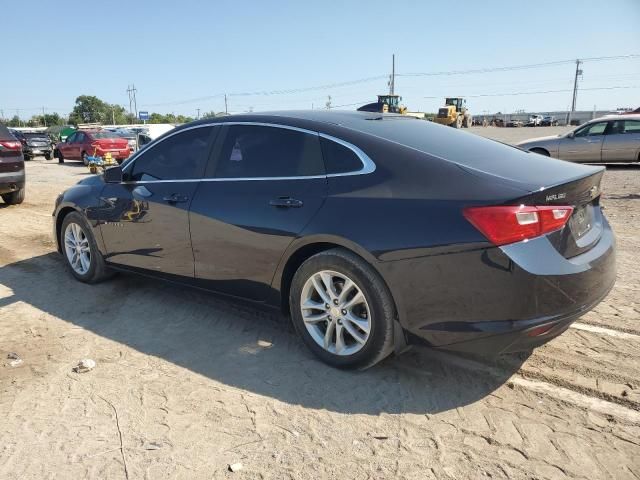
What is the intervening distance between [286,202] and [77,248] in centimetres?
289

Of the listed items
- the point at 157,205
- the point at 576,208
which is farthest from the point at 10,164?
the point at 576,208

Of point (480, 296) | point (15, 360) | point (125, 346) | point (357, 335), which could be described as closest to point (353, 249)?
point (357, 335)

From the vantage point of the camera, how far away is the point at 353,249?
312 cm

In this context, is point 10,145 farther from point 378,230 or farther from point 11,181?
point 378,230

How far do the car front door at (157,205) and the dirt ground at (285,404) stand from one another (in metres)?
0.52

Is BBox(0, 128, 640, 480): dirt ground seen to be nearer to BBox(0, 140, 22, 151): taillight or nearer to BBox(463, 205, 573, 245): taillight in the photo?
BBox(463, 205, 573, 245): taillight

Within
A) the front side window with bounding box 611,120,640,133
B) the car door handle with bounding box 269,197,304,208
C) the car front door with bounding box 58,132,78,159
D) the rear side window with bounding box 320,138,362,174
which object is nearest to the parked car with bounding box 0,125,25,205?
the car door handle with bounding box 269,197,304,208

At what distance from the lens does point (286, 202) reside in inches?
136

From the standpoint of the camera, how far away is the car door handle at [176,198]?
13.5ft

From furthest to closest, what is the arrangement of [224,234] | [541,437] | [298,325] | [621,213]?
[621,213]
[224,234]
[298,325]
[541,437]

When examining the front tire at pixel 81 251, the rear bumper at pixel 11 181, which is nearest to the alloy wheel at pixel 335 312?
the front tire at pixel 81 251

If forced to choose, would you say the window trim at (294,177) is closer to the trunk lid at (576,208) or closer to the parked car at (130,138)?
the trunk lid at (576,208)

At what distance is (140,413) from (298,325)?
3.66ft

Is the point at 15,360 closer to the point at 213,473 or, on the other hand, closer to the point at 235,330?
the point at 235,330
